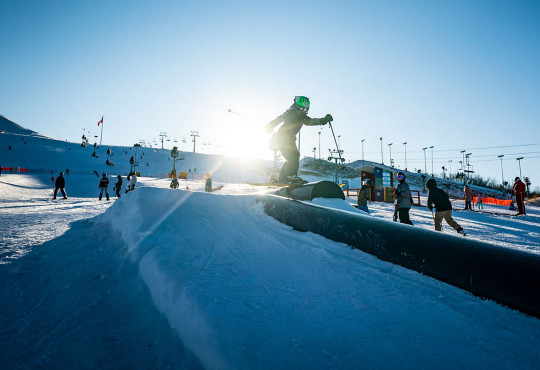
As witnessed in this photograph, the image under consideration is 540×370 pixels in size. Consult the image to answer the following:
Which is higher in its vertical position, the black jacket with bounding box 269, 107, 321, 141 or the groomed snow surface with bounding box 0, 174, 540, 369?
the black jacket with bounding box 269, 107, 321, 141

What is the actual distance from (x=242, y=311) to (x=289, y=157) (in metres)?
4.20

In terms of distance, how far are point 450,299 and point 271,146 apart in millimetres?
4465

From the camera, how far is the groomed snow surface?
1.24m

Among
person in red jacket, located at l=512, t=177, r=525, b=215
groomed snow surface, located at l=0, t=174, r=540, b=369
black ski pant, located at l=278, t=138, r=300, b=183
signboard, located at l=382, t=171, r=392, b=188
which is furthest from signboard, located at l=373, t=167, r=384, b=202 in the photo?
groomed snow surface, located at l=0, t=174, r=540, b=369

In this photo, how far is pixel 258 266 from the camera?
219 centimetres

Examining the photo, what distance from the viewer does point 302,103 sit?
210 inches

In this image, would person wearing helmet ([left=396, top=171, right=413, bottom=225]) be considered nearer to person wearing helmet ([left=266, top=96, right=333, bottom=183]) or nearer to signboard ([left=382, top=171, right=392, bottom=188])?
person wearing helmet ([left=266, top=96, right=333, bottom=183])

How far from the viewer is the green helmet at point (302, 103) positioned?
210 inches

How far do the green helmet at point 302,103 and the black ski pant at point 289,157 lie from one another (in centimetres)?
67

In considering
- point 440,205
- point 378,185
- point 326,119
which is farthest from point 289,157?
point 378,185

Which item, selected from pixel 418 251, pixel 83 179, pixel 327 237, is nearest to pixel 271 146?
pixel 327 237

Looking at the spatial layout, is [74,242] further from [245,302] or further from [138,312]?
[245,302]

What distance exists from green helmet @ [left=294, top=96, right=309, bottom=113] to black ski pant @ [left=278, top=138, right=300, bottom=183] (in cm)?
67

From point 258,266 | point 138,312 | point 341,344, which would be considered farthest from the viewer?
point 258,266
